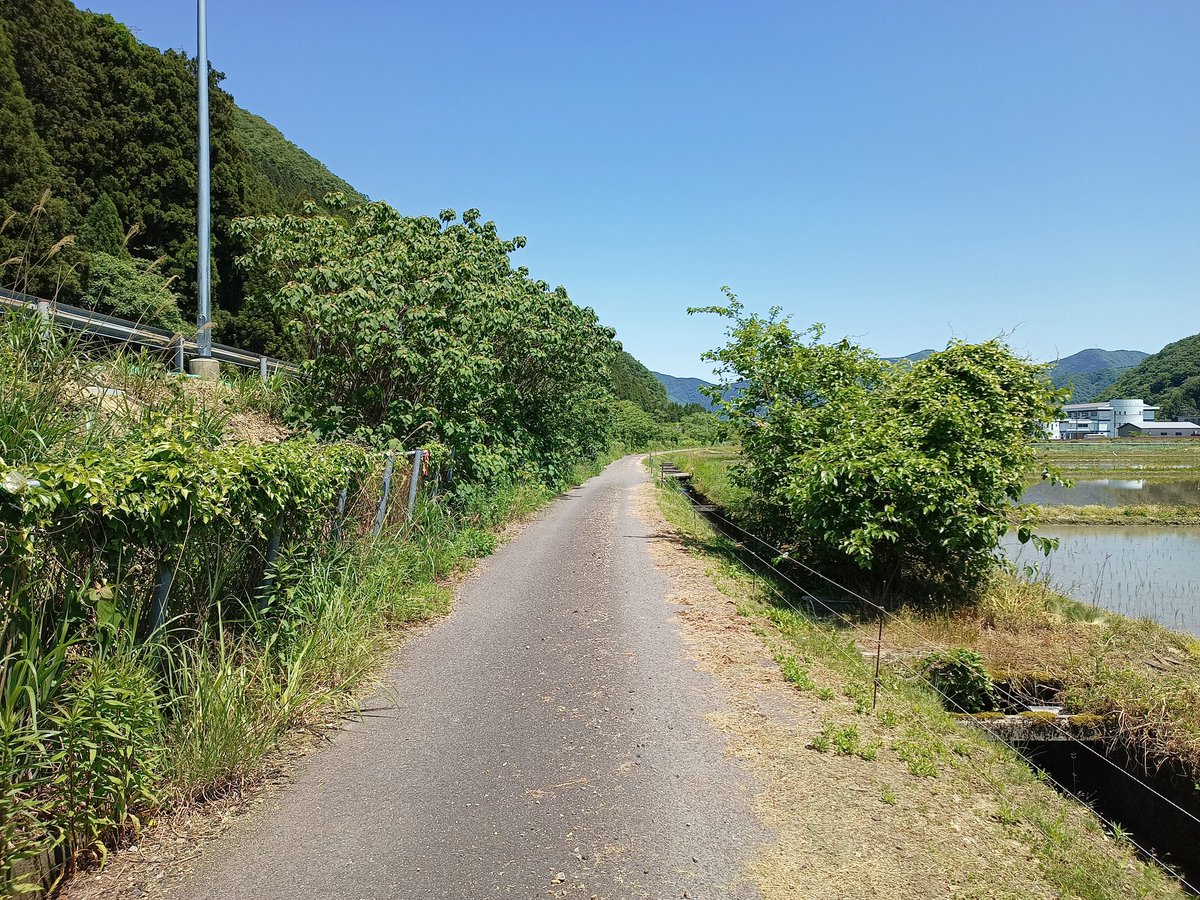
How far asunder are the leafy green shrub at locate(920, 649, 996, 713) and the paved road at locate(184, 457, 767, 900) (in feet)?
9.50

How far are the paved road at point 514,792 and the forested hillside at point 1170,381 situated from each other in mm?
157162

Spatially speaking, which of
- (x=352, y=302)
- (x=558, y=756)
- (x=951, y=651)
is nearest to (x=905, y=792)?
(x=558, y=756)

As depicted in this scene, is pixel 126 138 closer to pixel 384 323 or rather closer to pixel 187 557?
pixel 384 323

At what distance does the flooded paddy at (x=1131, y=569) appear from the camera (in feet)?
46.8

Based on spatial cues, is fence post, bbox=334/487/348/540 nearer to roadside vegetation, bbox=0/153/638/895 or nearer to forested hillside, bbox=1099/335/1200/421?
roadside vegetation, bbox=0/153/638/895

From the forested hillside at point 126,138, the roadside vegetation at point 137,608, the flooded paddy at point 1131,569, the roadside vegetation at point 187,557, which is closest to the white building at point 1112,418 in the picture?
the flooded paddy at point 1131,569

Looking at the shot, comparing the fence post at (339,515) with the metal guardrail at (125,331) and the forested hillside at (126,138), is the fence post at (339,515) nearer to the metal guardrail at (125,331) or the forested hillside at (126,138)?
the metal guardrail at (125,331)

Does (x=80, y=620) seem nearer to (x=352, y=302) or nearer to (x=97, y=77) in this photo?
(x=352, y=302)

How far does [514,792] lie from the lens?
14.0ft

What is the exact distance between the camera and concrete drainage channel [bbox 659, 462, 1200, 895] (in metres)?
6.30

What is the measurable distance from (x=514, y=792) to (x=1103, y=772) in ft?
21.3

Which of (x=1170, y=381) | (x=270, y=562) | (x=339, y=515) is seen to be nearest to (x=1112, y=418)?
(x=1170, y=381)

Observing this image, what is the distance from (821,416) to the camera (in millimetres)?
11977

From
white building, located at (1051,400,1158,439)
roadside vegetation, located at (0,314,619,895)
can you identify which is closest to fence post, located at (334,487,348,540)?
roadside vegetation, located at (0,314,619,895)
